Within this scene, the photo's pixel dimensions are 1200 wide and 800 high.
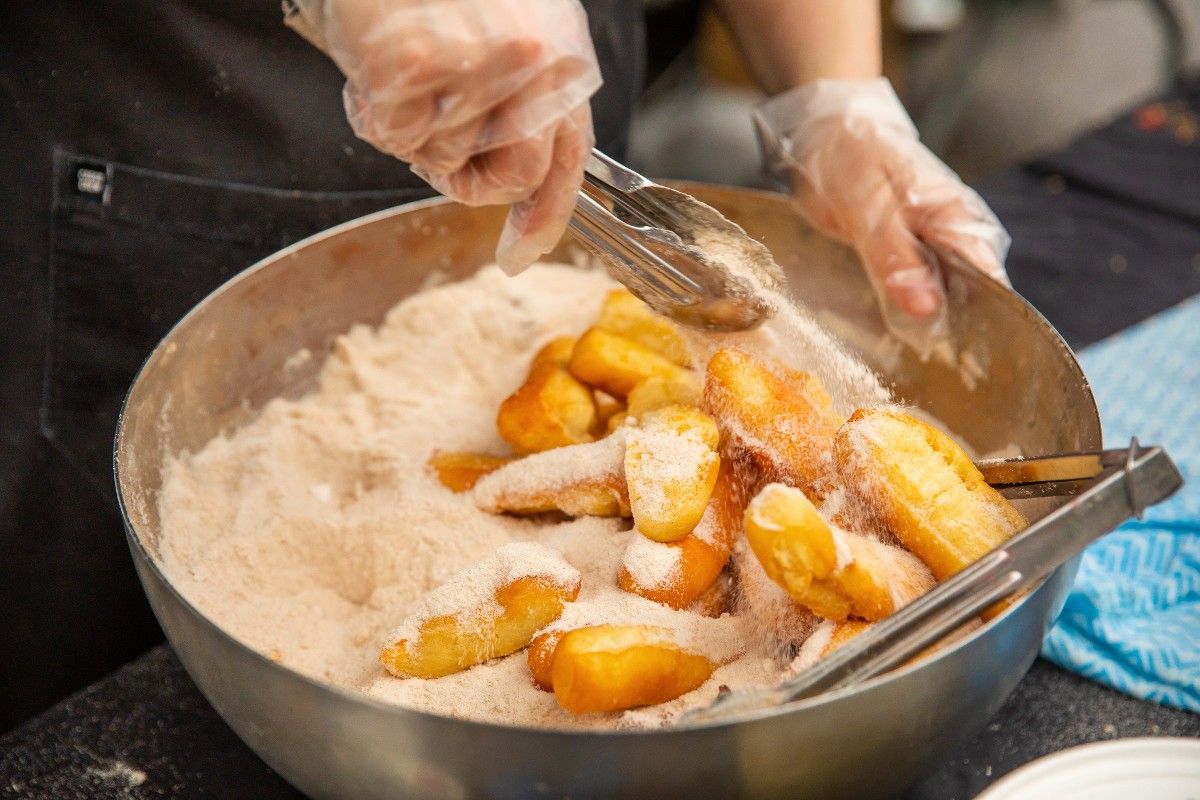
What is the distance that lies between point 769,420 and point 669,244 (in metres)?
0.14

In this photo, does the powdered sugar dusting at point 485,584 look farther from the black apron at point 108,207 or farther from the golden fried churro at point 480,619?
the black apron at point 108,207

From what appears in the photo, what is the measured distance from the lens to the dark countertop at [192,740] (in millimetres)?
729

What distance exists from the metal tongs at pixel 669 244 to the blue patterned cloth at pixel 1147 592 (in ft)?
1.13

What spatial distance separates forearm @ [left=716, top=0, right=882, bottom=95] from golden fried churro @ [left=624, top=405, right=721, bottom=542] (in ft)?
1.71

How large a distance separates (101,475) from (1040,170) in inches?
49.5

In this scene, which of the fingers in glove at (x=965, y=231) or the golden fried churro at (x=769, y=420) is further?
the fingers in glove at (x=965, y=231)

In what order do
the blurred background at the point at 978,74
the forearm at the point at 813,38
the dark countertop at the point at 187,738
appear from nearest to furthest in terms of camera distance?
1. the dark countertop at the point at 187,738
2. the forearm at the point at 813,38
3. the blurred background at the point at 978,74

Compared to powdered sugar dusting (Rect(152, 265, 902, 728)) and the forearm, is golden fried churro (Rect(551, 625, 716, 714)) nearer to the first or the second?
powdered sugar dusting (Rect(152, 265, 902, 728))

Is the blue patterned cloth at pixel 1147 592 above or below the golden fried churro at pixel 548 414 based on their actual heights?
below

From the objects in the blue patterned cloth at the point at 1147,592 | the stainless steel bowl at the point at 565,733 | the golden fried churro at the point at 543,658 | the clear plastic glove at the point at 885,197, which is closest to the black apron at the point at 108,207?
the stainless steel bowl at the point at 565,733

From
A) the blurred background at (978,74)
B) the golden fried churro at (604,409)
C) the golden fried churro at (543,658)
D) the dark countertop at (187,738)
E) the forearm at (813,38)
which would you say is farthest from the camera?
the blurred background at (978,74)

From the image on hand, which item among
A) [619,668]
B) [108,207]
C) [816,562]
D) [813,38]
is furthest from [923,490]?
[108,207]

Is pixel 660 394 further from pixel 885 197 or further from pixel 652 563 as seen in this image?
pixel 885 197

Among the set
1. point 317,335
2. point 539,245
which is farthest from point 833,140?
point 317,335
